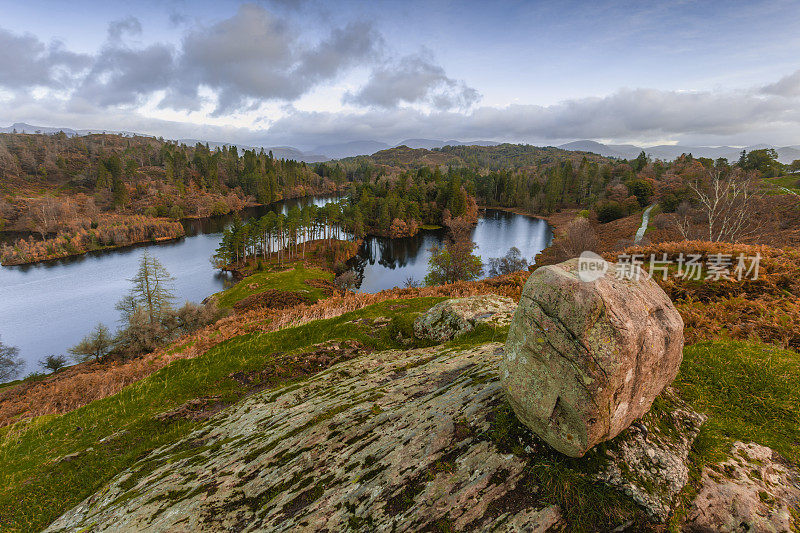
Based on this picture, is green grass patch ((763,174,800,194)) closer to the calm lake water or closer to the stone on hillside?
the calm lake water

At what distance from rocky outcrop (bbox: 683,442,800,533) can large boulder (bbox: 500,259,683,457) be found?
40.6 inches

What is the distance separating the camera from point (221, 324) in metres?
22.0

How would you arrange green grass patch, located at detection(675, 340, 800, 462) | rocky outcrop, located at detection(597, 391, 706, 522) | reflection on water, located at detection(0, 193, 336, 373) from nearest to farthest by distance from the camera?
rocky outcrop, located at detection(597, 391, 706, 522) → green grass patch, located at detection(675, 340, 800, 462) → reflection on water, located at detection(0, 193, 336, 373)

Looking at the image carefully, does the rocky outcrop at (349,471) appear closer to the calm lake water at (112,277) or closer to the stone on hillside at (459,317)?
the stone on hillside at (459,317)

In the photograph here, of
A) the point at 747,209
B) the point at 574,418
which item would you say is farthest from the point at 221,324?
the point at 747,209

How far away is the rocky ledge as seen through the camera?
4.05 metres

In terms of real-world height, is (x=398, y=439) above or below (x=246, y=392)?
above

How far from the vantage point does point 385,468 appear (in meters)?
5.02

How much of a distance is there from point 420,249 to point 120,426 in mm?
73977

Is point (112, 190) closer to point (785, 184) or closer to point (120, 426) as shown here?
point (120, 426)

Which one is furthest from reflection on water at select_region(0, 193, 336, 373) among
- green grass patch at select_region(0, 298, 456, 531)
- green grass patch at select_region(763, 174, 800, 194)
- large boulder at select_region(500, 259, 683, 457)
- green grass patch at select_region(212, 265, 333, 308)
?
green grass patch at select_region(763, 174, 800, 194)

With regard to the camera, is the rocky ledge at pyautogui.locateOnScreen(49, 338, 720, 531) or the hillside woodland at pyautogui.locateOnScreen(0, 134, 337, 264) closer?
the rocky ledge at pyautogui.locateOnScreen(49, 338, 720, 531)

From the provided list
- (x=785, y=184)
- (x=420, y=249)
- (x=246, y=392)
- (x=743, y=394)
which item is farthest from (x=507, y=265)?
(x=785, y=184)

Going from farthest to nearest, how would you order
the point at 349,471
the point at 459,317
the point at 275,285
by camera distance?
the point at 275,285
the point at 459,317
the point at 349,471
